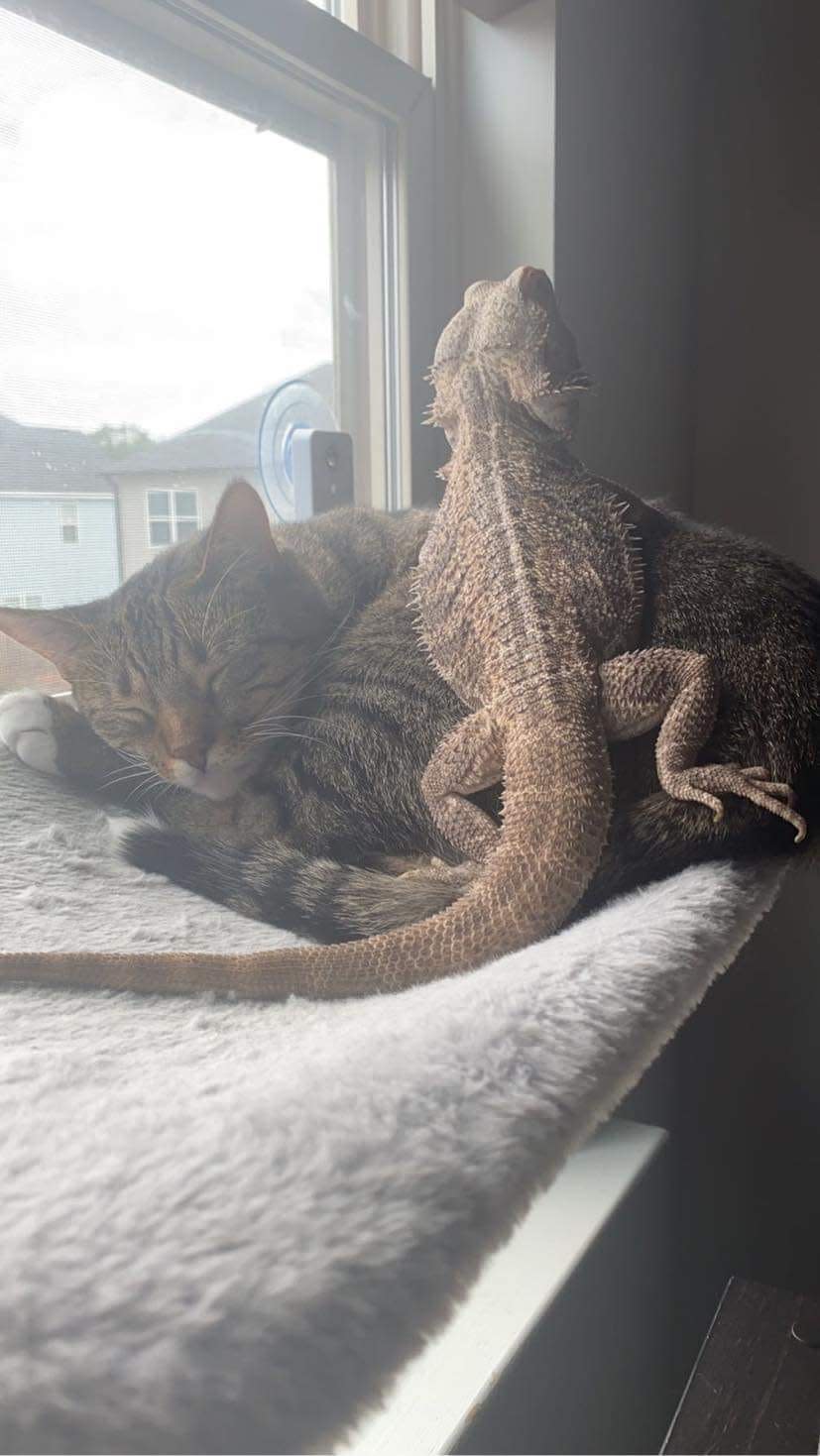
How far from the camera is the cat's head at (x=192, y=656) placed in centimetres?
61

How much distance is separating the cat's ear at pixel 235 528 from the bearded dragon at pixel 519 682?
0.11 meters

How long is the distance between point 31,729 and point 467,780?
0.97ft

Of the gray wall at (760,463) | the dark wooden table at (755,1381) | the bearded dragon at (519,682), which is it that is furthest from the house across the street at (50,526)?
the dark wooden table at (755,1381)

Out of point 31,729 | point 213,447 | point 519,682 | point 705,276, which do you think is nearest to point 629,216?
point 705,276

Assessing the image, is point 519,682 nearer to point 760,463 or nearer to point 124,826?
point 124,826

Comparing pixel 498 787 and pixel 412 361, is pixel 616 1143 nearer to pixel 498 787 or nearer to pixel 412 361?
pixel 498 787

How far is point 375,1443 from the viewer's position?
59cm

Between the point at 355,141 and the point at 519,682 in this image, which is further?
the point at 355,141

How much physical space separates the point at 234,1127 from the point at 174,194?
2.00 feet

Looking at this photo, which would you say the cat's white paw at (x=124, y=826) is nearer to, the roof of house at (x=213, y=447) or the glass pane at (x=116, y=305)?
the glass pane at (x=116, y=305)

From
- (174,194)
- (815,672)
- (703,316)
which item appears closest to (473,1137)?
(815,672)

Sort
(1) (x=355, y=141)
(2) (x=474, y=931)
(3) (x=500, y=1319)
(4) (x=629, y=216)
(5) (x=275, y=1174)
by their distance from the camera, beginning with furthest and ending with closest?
(4) (x=629, y=216), (1) (x=355, y=141), (3) (x=500, y=1319), (2) (x=474, y=931), (5) (x=275, y=1174)

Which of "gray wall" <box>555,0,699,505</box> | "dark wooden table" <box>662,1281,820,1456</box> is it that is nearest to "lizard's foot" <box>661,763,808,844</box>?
"gray wall" <box>555,0,699,505</box>

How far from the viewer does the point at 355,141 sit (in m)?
0.88
